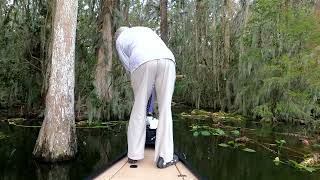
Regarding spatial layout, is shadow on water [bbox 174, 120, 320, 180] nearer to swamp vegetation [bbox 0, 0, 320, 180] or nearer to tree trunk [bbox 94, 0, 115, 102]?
swamp vegetation [bbox 0, 0, 320, 180]

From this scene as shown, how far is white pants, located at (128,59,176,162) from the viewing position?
3.68 m

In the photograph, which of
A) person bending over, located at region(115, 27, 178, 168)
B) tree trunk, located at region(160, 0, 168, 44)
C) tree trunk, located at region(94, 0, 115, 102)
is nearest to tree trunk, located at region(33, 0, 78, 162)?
person bending over, located at region(115, 27, 178, 168)

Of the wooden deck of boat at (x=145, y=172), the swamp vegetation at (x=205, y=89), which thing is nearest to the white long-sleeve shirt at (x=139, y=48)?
the wooden deck of boat at (x=145, y=172)

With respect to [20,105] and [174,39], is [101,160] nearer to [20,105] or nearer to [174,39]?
[20,105]

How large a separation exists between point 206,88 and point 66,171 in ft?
43.0

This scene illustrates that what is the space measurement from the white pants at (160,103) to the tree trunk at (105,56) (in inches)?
314

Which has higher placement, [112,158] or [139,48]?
[139,48]

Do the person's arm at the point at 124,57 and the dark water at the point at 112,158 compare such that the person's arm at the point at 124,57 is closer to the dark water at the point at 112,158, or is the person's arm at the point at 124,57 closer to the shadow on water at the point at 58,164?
the dark water at the point at 112,158

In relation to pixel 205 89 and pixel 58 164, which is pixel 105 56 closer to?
pixel 58 164

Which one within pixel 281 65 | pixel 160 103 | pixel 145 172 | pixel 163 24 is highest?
pixel 163 24

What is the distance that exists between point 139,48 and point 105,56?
8.04 meters

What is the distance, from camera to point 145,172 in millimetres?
3471

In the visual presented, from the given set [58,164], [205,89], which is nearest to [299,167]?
[58,164]

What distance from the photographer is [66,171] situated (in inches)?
237
